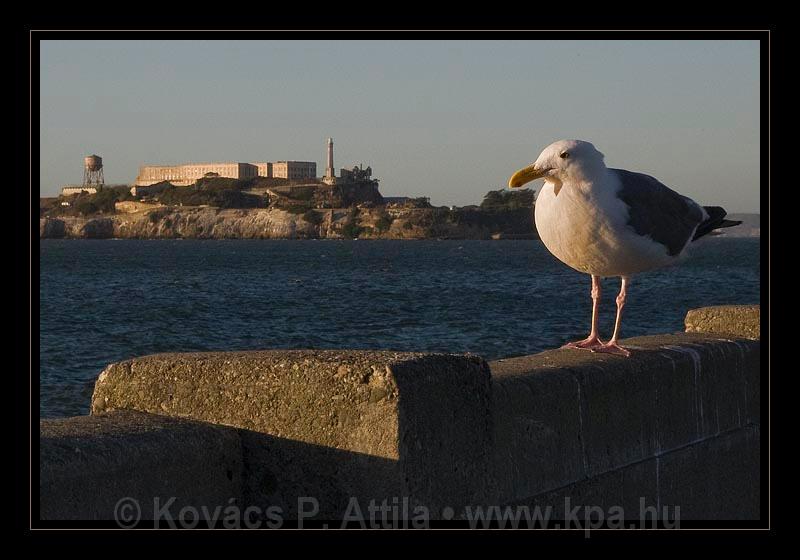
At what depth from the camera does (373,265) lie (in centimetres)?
9644

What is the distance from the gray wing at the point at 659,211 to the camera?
483 cm

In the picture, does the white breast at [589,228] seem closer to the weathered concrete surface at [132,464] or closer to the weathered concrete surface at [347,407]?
the weathered concrete surface at [347,407]

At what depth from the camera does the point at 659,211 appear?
5.01m

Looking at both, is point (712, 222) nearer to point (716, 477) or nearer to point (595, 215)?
point (595, 215)

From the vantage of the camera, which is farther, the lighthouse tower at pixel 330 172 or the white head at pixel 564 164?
the lighthouse tower at pixel 330 172

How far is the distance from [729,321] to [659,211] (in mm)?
869

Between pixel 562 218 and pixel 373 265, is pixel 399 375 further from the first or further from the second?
pixel 373 265

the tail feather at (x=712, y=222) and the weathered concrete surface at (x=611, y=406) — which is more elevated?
the tail feather at (x=712, y=222)

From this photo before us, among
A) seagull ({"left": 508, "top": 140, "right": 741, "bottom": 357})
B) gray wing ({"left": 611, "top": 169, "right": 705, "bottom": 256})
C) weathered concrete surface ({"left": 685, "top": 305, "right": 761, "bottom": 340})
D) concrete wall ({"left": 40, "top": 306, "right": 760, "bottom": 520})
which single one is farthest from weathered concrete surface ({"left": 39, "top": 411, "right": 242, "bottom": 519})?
weathered concrete surface ({"left": 685, "top": 305, "right": 761, "bottom": 340})

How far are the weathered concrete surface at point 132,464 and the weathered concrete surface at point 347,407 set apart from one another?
9 cm

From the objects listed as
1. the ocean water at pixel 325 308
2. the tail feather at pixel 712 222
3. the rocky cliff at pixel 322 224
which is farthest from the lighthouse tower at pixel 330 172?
the tail feather at pixel 712 222

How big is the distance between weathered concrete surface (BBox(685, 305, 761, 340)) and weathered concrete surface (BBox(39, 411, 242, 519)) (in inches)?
112

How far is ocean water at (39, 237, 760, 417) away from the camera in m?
36.8

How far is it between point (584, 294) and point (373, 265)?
121ft
